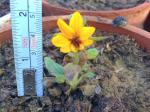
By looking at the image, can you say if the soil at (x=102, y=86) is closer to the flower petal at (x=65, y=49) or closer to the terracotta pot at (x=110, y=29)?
the terracotta pot at (x=110, y=29)

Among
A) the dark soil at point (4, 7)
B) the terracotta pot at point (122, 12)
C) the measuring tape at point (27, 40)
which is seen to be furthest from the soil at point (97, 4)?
the measuring tape at point (27, 40)

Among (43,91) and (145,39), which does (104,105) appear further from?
(145,39)

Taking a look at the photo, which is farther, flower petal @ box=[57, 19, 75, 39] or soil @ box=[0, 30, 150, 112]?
soil @ box=[0, 30, 150, 112]

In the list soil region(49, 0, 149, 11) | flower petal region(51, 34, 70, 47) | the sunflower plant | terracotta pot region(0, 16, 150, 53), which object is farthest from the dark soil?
flower petal region(51, 34, 70, 47)

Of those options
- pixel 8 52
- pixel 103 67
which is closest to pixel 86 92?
pixel 103 67

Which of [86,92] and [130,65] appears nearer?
[86,92]

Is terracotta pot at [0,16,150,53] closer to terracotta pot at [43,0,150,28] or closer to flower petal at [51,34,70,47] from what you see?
terracotta pot at [43,0,150,28]
